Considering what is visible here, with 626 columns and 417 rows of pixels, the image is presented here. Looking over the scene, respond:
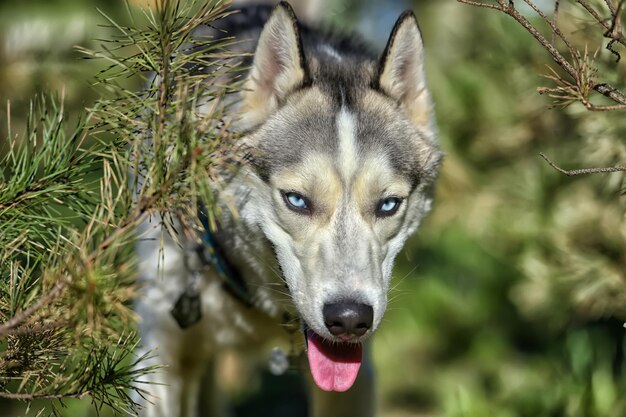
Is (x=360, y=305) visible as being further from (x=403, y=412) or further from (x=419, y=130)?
(x=403, y=412)

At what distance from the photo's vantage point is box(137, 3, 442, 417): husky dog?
2.16 meters

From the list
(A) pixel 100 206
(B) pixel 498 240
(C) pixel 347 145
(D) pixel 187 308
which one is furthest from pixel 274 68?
(B) pixel 498 240

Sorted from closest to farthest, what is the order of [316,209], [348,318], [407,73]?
[348,318], [316,209], [407,73]

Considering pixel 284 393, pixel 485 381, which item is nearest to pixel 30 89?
pixel 284 393

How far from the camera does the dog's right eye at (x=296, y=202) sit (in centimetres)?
227

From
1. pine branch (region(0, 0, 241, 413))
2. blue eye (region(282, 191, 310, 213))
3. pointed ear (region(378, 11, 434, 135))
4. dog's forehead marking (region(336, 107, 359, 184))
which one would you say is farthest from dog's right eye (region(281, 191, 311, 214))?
pine branch (region(0, 0, 241, 413))

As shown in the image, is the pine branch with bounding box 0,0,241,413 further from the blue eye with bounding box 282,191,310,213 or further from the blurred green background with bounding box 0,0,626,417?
the blurred green background with bounding box 0,0,626,417

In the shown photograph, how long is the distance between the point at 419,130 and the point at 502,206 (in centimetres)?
148

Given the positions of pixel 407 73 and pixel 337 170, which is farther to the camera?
pixel 407 73

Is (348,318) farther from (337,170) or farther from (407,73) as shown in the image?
(407,73)

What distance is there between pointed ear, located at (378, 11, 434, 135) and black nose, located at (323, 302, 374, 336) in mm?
754

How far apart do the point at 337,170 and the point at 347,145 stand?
3.5 inches

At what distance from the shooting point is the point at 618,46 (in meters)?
2.67

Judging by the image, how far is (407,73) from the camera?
255 centimetres
